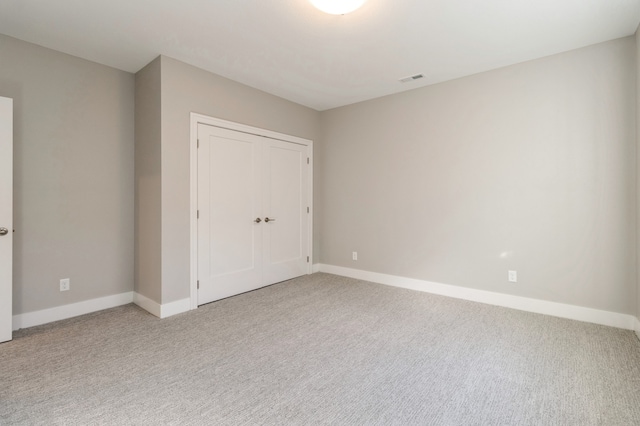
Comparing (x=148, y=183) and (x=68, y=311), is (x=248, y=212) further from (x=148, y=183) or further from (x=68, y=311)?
(x=68, y=311)

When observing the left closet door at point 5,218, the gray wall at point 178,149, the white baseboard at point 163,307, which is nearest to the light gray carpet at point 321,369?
the white baseboard at point 163,307

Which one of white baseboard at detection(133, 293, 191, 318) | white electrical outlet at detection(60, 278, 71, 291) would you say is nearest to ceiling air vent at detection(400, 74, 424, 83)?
white baseboard at detection(133, 293, 191, 318)

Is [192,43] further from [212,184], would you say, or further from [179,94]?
[212,184]

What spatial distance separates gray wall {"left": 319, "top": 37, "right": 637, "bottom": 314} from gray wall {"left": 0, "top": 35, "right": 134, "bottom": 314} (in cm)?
296

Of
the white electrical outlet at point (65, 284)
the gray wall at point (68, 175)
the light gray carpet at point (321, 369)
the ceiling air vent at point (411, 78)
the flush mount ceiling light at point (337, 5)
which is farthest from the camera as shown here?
the ceiling air vent at point (411, 78)

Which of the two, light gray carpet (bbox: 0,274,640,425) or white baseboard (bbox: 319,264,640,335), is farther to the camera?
white baseboard (bbox: 319,264,640,335)

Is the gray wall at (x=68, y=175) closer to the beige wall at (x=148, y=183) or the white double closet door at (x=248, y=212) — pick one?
the beige wall at (x=148, y=183)

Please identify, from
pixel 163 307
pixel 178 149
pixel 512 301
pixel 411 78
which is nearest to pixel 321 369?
pixel 163 307

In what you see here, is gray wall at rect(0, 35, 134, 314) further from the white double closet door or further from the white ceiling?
the white double closet door

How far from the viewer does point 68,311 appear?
3.06 metres

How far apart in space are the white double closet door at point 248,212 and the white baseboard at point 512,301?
1203 millimetres

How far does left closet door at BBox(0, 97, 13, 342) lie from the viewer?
96.3 inches

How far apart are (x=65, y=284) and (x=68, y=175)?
1072mm

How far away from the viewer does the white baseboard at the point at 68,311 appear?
2.81m
